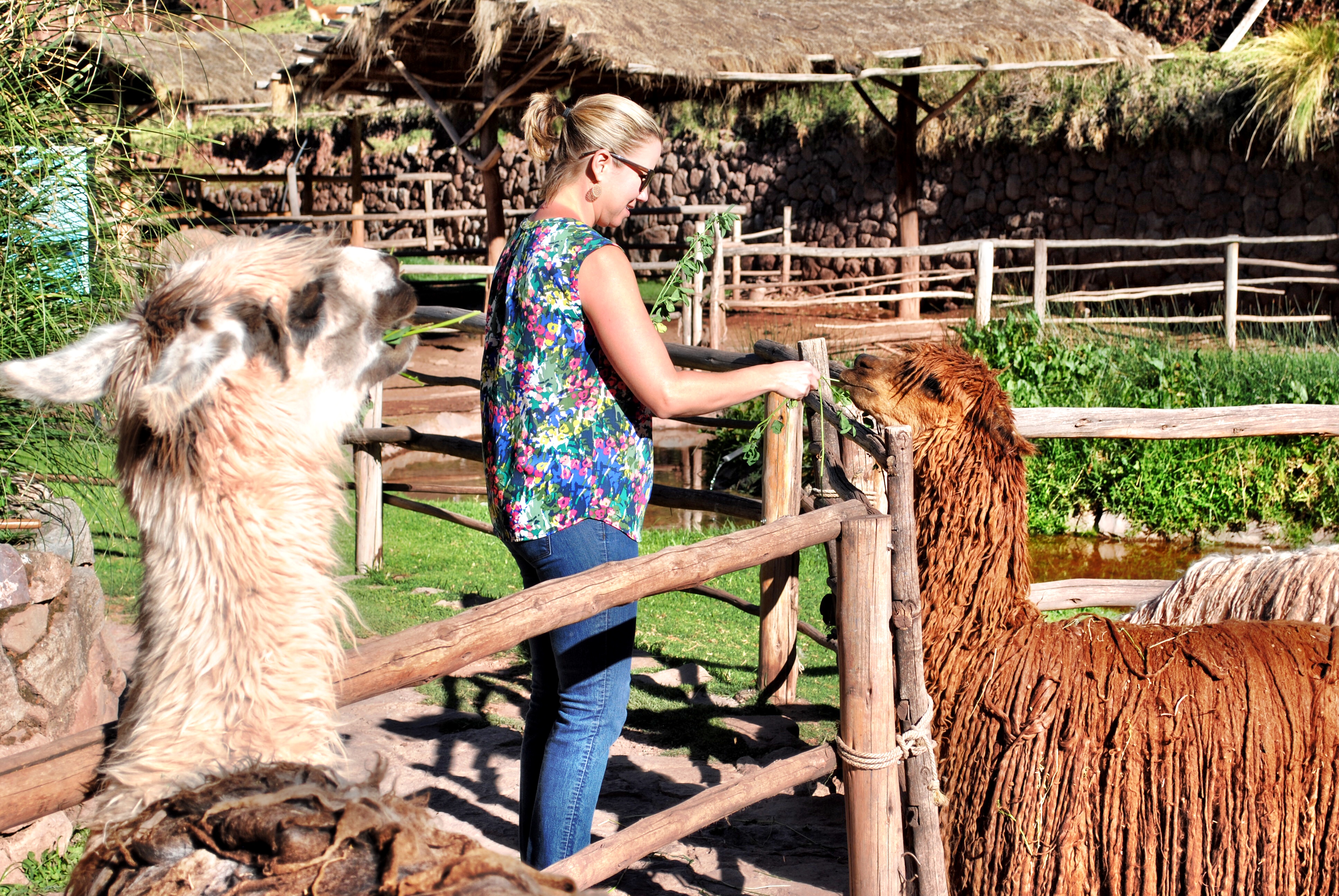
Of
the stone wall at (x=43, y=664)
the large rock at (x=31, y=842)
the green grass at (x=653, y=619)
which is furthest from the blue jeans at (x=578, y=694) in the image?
the large rock at (x=31, y=842)

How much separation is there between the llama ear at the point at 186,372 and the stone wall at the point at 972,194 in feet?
48.0

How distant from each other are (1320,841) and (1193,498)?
18.9 ft

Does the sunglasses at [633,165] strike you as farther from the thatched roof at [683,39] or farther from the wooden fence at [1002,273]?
the thatched roof at [683,39]

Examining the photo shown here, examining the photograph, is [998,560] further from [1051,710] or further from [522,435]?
[522,435]

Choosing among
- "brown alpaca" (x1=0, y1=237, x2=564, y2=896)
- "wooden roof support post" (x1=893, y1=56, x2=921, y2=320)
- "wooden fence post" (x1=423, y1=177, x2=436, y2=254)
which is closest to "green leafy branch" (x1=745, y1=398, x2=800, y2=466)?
"brown alpaca" (x1=0, y1=237, x2=564, y2=896)

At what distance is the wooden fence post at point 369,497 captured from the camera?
5703mm

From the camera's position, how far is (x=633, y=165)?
6.75ft

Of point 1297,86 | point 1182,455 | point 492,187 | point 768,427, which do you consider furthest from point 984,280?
point 768,427

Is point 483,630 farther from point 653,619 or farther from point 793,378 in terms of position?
point 653,619

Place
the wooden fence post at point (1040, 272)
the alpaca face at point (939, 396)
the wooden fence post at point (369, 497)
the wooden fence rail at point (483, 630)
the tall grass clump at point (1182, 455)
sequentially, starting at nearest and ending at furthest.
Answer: the wooden fence rail at point (483, 630) < the alpaca face at point (939, 396) < the wooden fence post at point (369, 497) < the tall grass clump at point (1182, 455) < the wooden fence post at point (1040, 272)

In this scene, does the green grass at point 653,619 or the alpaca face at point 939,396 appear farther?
the green grass at point 653,619

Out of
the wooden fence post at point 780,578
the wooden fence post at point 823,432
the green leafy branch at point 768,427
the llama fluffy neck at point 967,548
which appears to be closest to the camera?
the llama fluffy neck at point 967,548

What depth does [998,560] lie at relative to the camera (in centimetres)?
232

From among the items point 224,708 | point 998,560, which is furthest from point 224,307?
point 998,560
